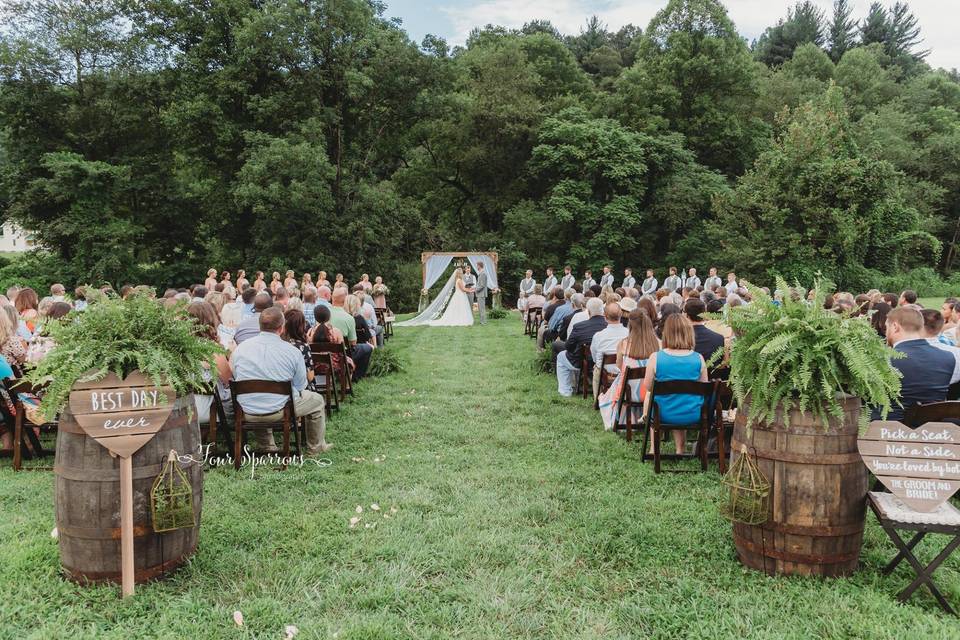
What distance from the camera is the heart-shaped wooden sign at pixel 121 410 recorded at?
347 centimetres

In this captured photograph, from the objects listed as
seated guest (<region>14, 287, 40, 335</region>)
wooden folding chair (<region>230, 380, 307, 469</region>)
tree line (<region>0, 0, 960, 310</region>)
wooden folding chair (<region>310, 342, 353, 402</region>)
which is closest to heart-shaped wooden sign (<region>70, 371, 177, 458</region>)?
wooden folding chair (<region>230, 380, 307, 469</region>)

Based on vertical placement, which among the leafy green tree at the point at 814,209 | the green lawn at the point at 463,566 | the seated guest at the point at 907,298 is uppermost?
the leafy green tree at the point at 814,209

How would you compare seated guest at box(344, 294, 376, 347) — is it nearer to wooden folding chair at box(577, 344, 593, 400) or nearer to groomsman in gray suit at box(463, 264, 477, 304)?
wooden folding chair at box(577, 344, 593, 400)

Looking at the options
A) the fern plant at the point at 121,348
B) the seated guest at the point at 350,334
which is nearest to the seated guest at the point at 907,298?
the seated guest at the point at 350,334

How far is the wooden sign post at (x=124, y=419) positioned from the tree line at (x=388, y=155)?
830 inches

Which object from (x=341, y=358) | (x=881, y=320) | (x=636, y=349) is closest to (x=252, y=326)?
(x=341, y=358)

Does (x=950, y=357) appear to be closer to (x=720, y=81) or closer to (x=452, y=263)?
(x=452, y=263)

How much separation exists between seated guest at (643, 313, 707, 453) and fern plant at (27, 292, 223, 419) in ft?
12.7

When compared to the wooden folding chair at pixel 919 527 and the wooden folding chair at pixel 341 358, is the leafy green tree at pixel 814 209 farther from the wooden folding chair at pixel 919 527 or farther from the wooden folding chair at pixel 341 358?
the wooden folding chair at pixel 919 527

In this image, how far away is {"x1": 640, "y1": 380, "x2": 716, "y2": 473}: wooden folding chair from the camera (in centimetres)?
557

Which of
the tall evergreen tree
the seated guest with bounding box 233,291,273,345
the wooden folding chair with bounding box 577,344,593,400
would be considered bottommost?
the wooden folding chair with bounding box 577,344,593,400

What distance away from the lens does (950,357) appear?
5160 mm

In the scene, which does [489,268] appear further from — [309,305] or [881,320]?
[881,320]

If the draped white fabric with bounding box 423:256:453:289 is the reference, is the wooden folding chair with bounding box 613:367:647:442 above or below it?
below
